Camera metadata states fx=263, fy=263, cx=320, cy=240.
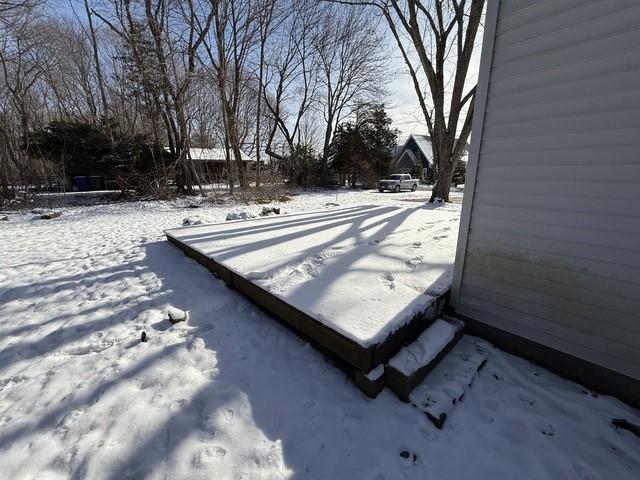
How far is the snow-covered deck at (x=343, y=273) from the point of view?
1646mm

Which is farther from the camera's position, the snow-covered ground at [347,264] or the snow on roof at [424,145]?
the snow on roof at [424,145]

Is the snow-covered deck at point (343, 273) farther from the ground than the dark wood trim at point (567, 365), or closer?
farther from the ground

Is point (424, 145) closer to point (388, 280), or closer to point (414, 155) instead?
point (414, 155)

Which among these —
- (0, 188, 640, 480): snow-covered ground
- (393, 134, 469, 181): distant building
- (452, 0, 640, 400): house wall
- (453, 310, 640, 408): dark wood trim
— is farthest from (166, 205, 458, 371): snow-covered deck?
(393, 134, 469, 181): distant building

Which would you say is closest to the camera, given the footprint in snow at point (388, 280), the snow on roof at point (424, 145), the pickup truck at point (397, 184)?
the footprint in snow at point (388, 280)

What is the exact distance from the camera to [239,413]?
139 cm

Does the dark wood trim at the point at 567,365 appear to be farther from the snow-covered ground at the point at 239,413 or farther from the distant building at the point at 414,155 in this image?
the distant building at the point at 414,155

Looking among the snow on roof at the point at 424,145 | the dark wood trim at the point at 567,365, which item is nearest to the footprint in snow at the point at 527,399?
the dark wood trim at the point at 567,365

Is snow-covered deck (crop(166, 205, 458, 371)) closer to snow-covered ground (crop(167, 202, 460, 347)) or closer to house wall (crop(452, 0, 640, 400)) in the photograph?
snow-covered ground (crop(167, 202, 460, 347))

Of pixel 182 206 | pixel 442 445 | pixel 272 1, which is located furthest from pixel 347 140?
pixel 442 445

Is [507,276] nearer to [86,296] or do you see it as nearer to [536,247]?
[536,247]

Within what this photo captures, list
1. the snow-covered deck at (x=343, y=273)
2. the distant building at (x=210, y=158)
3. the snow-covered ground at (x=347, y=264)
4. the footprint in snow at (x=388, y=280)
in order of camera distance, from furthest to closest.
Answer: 1. the distant building at (x=210, y=158)
2. the footprint in snow at (x=388, y=280)
3. the snow-covered ground at (x=347, y=264)
4. the snow-covered deck at (x=343, y=273)

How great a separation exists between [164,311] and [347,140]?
19.6 m

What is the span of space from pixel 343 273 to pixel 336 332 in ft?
2.99
